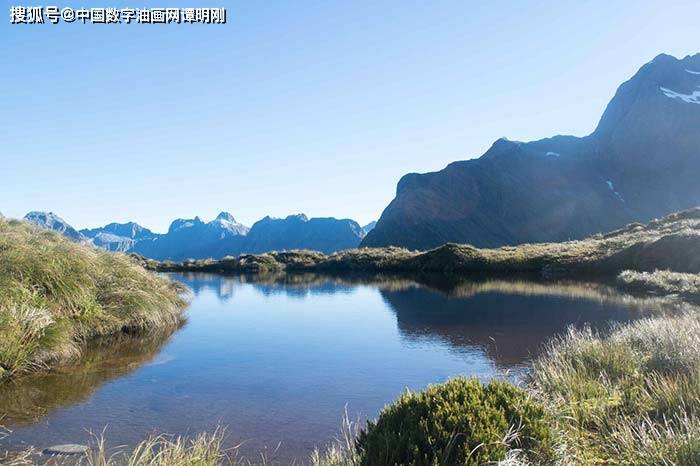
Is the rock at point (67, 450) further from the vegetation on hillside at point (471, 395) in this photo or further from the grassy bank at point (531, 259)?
the grassy bank at point (531, 259)

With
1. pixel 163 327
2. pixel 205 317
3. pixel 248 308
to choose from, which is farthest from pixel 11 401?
pixel 248 308

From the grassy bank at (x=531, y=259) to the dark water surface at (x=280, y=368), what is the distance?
63.0 ft

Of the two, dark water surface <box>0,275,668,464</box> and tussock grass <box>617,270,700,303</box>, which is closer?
dark water surface <box>0,275,668,464</box>

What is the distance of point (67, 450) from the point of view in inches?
336

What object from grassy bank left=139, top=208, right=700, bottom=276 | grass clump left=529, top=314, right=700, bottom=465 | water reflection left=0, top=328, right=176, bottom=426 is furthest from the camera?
grassy bank left=139, top=208, right=700, bottom=276

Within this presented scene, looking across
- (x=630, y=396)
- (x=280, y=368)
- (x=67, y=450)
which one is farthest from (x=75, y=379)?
(x=630, y=396)

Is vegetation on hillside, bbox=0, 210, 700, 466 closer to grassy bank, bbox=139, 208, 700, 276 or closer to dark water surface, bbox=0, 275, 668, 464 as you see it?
dark water surface, bbox=0, 275, 668, 464

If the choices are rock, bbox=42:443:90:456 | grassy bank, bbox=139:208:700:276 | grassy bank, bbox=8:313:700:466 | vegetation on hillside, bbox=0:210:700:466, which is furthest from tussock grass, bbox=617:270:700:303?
rock, bbox=42:443:90:456

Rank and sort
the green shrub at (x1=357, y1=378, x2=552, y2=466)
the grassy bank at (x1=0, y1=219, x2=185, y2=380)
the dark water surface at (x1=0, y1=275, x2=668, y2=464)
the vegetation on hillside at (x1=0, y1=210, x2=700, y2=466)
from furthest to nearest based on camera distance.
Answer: the grassy bank at (x1=0, y1=219, x2=185, y2=380), the dark water surface at (x1=0, y1=275, x2=668, y2=464), the vegetation on hillside at (x1=0, y1=210, x2=700, y2=466), the green shrub at (x1=357, y1=378, x2=552, y2=466)

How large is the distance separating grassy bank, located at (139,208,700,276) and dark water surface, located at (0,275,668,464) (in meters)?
19.2

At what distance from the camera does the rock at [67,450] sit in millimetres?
8416

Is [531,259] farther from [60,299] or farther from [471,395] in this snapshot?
[471,395]

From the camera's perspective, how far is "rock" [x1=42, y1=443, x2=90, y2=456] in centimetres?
842

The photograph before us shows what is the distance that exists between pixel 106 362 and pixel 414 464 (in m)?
12.7
